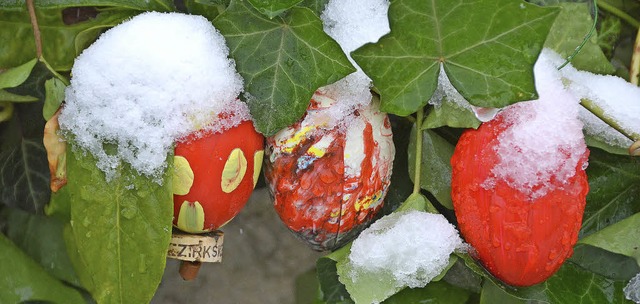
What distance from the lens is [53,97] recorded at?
0.57 metres

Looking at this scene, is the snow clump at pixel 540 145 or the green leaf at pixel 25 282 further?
the green leaf at pixel 25 282

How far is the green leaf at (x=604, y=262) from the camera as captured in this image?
2.11 ft

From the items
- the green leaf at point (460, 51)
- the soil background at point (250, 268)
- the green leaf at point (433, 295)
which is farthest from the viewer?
the soil background at point (250, 268)

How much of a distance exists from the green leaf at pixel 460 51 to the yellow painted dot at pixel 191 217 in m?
0.16

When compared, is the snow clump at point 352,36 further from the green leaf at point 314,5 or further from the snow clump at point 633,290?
the snow clump at point 633,290

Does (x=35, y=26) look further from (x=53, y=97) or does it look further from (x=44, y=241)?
(x=44, y=241)

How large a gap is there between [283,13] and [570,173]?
24 cm

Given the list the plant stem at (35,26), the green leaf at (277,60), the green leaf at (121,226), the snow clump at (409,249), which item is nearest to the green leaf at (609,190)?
the snow clump at (409,249)

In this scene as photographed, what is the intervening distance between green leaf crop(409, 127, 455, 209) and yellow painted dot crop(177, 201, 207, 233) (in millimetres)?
176

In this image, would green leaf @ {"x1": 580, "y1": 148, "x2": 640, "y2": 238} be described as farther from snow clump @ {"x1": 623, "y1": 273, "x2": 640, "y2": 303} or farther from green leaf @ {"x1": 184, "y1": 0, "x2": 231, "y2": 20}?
green leaf @ {"x1": 184, "y1": 0, "x2": 231, "y2": 20}

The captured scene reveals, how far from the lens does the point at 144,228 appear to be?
0.57 meters

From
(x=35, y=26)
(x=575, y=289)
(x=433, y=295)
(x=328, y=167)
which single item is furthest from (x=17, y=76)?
(x=575, y=289)

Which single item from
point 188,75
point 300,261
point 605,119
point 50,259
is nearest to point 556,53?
point 605,119

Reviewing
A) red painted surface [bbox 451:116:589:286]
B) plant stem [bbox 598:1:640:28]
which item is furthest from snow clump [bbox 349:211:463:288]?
plant stem [bbox 598:1:640:28]
